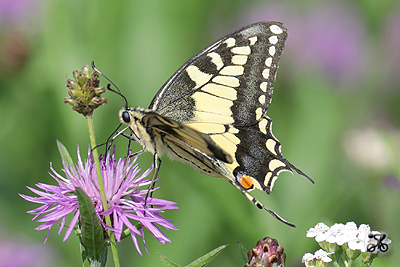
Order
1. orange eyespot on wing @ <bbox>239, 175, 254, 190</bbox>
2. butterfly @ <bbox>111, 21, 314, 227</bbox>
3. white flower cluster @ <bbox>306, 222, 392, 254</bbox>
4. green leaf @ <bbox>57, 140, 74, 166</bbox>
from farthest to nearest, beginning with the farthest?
butterfly @ <bbox>111, 21, 314, 227</bbox>
orange eyespot on wing @ <bbox>239, 175, 254, 190</bbox>
green leaf @ <bbox>57, 140, 74, 166</bbox>
white flower cluster @ <bbox>306, 222, 392, 254</bbox>

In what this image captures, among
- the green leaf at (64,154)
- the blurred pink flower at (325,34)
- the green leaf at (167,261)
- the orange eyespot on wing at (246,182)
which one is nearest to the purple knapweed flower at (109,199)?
the green leaf at (64,154)

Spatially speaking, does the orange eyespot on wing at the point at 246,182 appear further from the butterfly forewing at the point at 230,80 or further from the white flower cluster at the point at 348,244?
the white flower cluster at the point at 348,244

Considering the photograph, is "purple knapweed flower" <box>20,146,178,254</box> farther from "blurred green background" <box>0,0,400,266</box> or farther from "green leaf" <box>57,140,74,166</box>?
"blurred green background" <box>0,0,400,266</box>

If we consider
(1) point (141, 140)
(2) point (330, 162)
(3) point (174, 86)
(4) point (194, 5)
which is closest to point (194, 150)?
(1) point (141, 140)

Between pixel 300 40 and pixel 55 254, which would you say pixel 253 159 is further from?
pixel 300 40

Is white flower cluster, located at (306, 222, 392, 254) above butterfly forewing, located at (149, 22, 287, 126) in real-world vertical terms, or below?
below

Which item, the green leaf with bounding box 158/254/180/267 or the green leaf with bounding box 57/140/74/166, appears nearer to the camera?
the green leaf with bounding box 158/254/180/267

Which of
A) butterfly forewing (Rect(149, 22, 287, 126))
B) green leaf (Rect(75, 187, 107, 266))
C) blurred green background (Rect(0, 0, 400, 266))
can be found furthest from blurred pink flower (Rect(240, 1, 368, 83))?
green leaf (Rect(75, 187, 107, 266))
